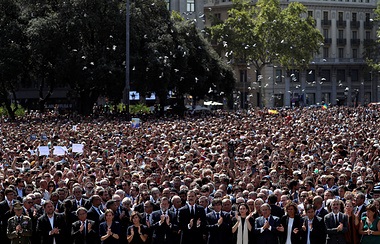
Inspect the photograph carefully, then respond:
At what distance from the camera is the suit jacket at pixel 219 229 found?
47.6 ft

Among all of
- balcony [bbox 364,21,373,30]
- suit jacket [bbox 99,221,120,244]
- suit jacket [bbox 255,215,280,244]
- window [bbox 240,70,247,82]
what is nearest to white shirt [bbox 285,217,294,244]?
suit jacket [bbox 255,215,280,244]

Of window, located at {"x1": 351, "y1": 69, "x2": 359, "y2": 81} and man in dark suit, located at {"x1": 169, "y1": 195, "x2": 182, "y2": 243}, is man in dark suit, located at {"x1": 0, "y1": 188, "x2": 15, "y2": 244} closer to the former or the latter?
man in dark suit, located at {"x1": 169, "y1": 195, "x2": 182, "y2": 243}

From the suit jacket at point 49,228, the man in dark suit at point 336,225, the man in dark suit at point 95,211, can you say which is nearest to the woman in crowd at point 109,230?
the man in dark suit at point 95,211

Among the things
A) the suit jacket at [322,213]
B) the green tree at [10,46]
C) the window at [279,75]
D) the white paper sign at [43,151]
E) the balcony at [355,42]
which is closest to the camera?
the suit jacket at [322,213]

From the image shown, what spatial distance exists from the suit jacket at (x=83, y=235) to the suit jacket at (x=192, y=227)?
4.54 ft

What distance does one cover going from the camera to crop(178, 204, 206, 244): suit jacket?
1471 cm

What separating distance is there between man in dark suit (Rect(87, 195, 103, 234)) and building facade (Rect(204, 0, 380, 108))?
82.0 metres

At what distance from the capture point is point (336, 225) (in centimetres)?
1409

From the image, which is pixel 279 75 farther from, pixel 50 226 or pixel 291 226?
pixel 291 226

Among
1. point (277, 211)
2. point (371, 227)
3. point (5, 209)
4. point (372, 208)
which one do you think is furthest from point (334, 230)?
point (5, 209)

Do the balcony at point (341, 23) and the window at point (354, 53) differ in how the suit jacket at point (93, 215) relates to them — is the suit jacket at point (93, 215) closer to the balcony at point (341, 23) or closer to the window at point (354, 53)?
the balcony at point (341, 23)

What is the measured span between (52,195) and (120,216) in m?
A: 1.63

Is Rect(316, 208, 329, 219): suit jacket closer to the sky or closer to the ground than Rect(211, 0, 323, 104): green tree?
closer to the ground

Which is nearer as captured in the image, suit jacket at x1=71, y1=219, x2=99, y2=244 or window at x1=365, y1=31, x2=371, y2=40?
suit jacket at x1=71, y1=219, x2=99, y2=244
